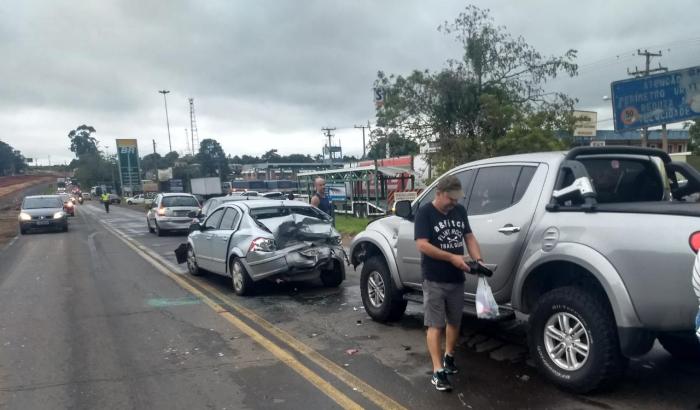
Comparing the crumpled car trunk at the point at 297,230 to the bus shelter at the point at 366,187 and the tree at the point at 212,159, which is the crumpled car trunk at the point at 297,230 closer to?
the bus shelter at the point at 366,187

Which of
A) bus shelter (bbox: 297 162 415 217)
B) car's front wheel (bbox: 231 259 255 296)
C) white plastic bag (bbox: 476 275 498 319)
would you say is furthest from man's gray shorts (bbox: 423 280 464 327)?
bus shelter (bbox: 297 162 415 217)

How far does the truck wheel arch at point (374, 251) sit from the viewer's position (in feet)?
A: 20.8

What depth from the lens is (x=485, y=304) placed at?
437 cm

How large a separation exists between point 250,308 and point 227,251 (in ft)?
4.78

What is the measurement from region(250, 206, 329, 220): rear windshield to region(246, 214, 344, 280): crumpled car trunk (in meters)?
0.20

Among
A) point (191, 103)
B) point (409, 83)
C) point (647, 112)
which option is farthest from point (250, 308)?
point (191, 103)

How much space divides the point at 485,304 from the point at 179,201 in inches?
717

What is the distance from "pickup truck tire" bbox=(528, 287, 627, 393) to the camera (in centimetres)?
407

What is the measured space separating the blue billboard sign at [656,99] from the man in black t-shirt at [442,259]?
314 inches

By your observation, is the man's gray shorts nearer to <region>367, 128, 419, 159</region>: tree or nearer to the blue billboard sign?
the blue billboard sign

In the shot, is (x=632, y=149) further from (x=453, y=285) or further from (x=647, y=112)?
(x=647, y=112)

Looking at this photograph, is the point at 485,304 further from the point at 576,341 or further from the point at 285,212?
the point at 285,212

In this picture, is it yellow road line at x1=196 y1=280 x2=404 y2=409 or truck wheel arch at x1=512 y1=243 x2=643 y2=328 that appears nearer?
truck wheel arch at x1=512 y1=243 x2=643 y2=328

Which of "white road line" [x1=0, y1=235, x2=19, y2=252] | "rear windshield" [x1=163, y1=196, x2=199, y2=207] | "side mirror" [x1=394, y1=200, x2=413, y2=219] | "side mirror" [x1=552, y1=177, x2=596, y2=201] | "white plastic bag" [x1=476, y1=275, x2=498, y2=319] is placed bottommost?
"white road line" [x1=0, y1=235, x2=19, y2=252]
